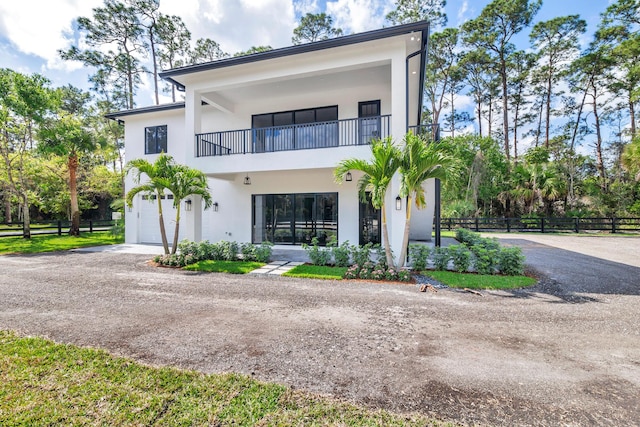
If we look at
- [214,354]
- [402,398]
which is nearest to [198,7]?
[214,354]

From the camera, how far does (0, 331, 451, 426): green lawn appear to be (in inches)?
91.7

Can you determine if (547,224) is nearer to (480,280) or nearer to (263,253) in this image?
(480,280)

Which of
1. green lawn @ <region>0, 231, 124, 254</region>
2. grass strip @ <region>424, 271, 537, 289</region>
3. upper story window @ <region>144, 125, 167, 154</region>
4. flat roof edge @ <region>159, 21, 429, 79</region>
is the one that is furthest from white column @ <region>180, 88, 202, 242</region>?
grass strip @ <region>424, 271, 537, 289</region>

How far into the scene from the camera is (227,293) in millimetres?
6082

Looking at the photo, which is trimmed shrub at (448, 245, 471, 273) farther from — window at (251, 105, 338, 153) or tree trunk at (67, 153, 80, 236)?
tree trunk at (67, 153, 80, 236)

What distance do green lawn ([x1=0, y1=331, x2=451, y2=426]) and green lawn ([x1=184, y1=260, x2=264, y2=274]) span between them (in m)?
4.92

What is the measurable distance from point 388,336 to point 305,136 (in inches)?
319

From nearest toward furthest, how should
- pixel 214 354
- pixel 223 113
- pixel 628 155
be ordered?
pixel 214 354 → pixel 223 113 → pixel 628 155

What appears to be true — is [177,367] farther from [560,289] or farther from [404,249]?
[560,289]

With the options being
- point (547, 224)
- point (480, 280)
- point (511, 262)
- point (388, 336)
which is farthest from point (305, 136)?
point (547, 224)

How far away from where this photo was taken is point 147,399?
8.43 ft

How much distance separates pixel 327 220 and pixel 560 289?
740cm

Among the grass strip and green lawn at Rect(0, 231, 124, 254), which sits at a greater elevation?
green lawn at Rect(0, 231, 124, 254)

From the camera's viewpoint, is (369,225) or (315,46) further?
(369,225)
